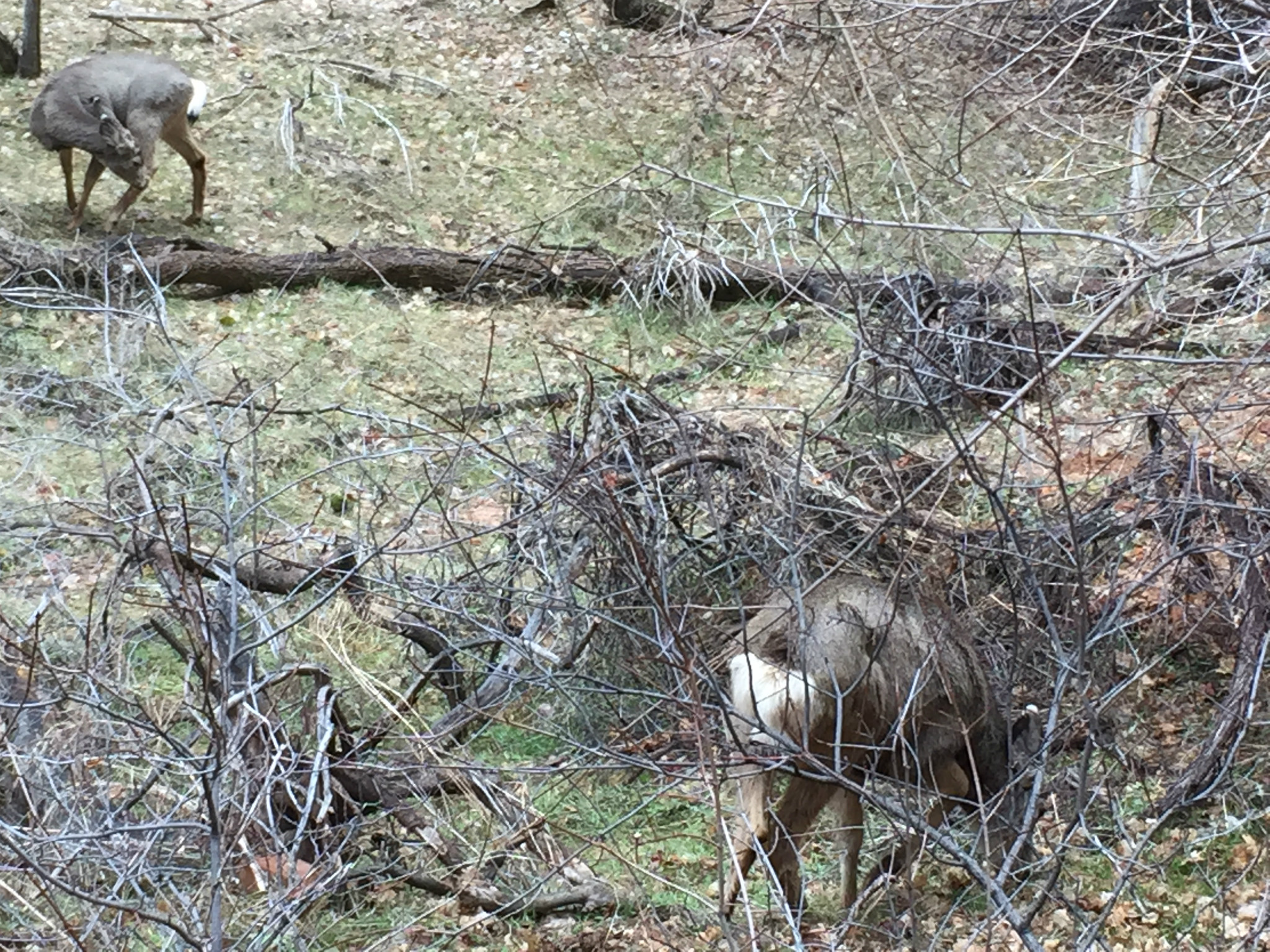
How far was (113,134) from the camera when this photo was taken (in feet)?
33.7

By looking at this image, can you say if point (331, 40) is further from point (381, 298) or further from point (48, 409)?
point (48, 409)

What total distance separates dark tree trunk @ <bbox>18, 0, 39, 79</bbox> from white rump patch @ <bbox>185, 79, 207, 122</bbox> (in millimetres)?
1699

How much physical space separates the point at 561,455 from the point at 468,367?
417 centimetres

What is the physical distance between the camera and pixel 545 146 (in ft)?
39.4

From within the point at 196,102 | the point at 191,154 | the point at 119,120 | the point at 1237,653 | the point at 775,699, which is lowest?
the point at 191,154

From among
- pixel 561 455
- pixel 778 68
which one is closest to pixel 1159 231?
pixel 778 68

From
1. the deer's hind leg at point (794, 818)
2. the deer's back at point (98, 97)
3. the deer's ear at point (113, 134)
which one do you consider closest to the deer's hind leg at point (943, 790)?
the deer's hind leg at point (794, 818)

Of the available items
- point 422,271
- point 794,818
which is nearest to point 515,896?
point 794,818

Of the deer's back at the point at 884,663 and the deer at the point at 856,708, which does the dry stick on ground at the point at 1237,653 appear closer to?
the deer at the point at 856,708

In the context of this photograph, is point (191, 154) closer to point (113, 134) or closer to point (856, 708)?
point (113, 134)

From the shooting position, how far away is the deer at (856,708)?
4039mm

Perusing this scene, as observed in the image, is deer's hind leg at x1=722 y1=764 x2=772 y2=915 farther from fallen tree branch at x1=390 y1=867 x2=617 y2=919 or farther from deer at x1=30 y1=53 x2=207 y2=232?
deer at x1=30 y1=53 x2=207 y2=232

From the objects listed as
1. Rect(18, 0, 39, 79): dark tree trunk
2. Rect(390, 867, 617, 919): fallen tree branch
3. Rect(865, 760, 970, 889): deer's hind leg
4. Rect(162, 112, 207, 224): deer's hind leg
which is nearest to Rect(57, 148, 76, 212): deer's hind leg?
Rect(162, 112, 207, 224): deer's hind leg

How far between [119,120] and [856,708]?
8245mm
